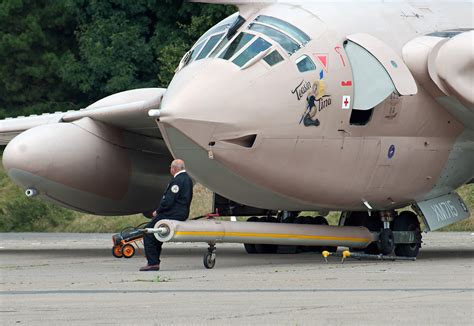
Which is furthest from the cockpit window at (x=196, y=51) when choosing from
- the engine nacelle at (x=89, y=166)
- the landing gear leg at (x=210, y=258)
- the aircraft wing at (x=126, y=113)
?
the engine nacelle at (x=89, y=166)

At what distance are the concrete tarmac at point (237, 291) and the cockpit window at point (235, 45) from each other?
10.3ft

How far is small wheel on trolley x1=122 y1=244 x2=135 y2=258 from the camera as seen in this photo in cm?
2218

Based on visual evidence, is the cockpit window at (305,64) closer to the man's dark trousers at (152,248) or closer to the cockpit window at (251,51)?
the cockpit window at (251,51)

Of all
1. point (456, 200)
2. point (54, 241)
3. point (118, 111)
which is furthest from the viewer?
point (54, 241)

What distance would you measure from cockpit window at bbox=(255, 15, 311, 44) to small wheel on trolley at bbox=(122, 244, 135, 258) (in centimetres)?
453

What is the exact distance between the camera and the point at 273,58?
19531 millimetres

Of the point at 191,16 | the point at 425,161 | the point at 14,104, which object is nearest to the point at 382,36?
the point at 425,161

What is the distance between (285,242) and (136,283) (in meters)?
4.25

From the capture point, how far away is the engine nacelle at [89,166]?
78.7 feet

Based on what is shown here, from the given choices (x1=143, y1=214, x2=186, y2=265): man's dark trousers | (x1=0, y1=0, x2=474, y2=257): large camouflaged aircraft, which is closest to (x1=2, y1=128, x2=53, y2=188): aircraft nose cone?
(x1=0, y1=0, x2=474, y2=257): large camouflaged aircraft

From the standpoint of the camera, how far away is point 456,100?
68.3 feet

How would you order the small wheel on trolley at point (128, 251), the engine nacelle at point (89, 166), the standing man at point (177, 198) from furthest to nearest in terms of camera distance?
the engine nacelle at point (89, 166), the small wheel on trolley at point (128, 251), the standing man at point (177, 198)

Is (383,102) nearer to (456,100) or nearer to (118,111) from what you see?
(456,100)

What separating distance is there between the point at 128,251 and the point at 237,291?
703cm
